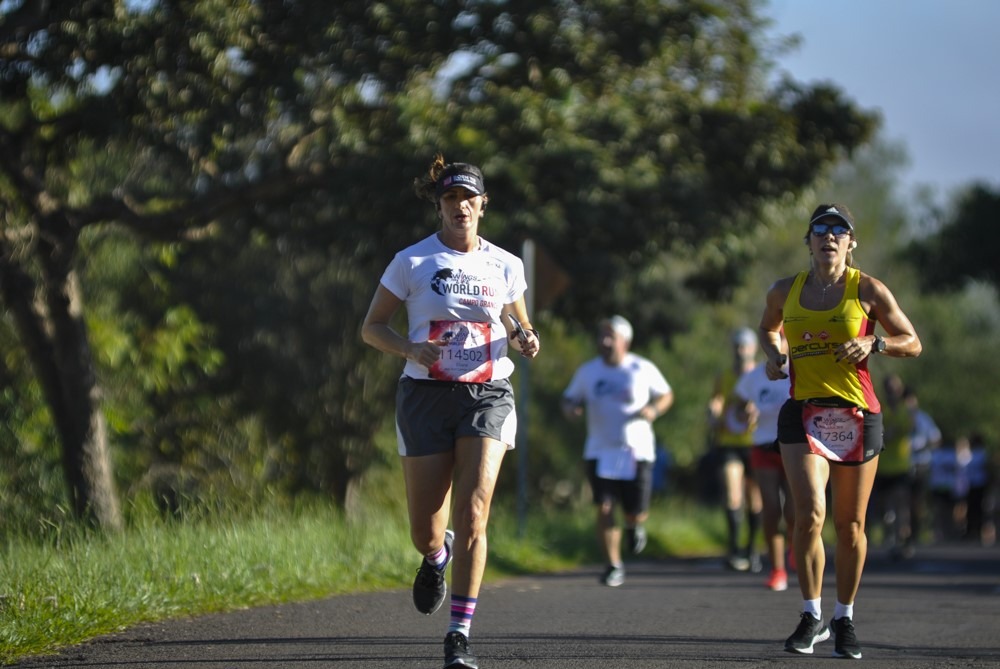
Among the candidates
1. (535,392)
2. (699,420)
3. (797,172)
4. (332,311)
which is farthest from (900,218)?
(797,172)

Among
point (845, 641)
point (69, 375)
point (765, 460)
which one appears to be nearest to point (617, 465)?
point (765, 460)

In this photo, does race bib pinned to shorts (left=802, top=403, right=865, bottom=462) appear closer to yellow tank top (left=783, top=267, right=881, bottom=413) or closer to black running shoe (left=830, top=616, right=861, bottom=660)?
yellow tank top (left=783, top=267, right=881, bottom=413)

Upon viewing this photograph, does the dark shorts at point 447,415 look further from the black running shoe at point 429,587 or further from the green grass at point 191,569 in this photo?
the green grass at point 191,569

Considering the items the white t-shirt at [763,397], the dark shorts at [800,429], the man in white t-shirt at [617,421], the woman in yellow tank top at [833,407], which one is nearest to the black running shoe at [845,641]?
the woman in yellow tank top at [833,407]

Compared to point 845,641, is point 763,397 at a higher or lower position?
higher

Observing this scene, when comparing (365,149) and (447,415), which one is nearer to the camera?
(447,415)

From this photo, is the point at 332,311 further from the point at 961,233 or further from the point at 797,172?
the point at 961,233

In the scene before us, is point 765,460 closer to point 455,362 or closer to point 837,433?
point 837,433

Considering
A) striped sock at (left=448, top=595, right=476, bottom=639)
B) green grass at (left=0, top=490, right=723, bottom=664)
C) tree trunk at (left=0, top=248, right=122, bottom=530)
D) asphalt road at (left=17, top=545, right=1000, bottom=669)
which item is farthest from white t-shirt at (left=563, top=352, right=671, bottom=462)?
striped sock at (left=448, top=595, right=476, bottom=639)

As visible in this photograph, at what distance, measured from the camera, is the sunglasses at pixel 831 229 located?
695 cm

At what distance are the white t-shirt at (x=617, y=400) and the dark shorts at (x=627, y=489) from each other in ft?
0.27

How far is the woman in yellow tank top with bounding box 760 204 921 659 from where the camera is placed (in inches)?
271

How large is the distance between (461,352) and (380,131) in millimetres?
9530

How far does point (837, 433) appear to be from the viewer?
6.86m
